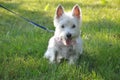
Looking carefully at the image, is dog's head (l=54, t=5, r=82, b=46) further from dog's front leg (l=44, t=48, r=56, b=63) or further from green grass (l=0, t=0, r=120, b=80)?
green grass (l=0, t=0, r=120, b=80)

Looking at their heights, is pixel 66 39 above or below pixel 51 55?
above

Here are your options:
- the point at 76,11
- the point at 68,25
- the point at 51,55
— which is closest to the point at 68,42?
the point at 68,25

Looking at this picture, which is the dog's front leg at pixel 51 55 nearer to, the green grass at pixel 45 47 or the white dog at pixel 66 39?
the white dog at pixel 66 39

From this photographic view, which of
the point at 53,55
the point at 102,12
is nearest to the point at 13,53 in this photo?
the point at 53,55

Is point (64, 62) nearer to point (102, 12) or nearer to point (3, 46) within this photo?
point (3, 46)

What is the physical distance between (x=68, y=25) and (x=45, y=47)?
1131 millimetres

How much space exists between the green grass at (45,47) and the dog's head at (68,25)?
429 millimetres

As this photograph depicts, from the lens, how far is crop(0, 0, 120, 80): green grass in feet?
17.8

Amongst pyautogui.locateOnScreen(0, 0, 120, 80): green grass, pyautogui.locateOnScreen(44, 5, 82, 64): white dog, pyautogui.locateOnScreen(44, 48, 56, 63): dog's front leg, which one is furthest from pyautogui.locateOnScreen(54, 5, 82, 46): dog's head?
pyautogui.locateOnScreen(0, 0, 120, 80): green grass

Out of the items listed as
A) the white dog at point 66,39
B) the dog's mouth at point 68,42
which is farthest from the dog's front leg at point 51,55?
the dog's mouth at point 68,42

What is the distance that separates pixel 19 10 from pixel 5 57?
17.1 ft

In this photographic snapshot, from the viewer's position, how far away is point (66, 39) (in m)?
5.65

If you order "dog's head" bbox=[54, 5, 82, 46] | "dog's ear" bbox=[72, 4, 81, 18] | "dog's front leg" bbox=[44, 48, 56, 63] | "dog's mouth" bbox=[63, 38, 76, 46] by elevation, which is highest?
"dog's ear" bbox=[72, 4, 81, 18]

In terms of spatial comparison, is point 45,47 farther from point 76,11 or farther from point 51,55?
point 76,11
